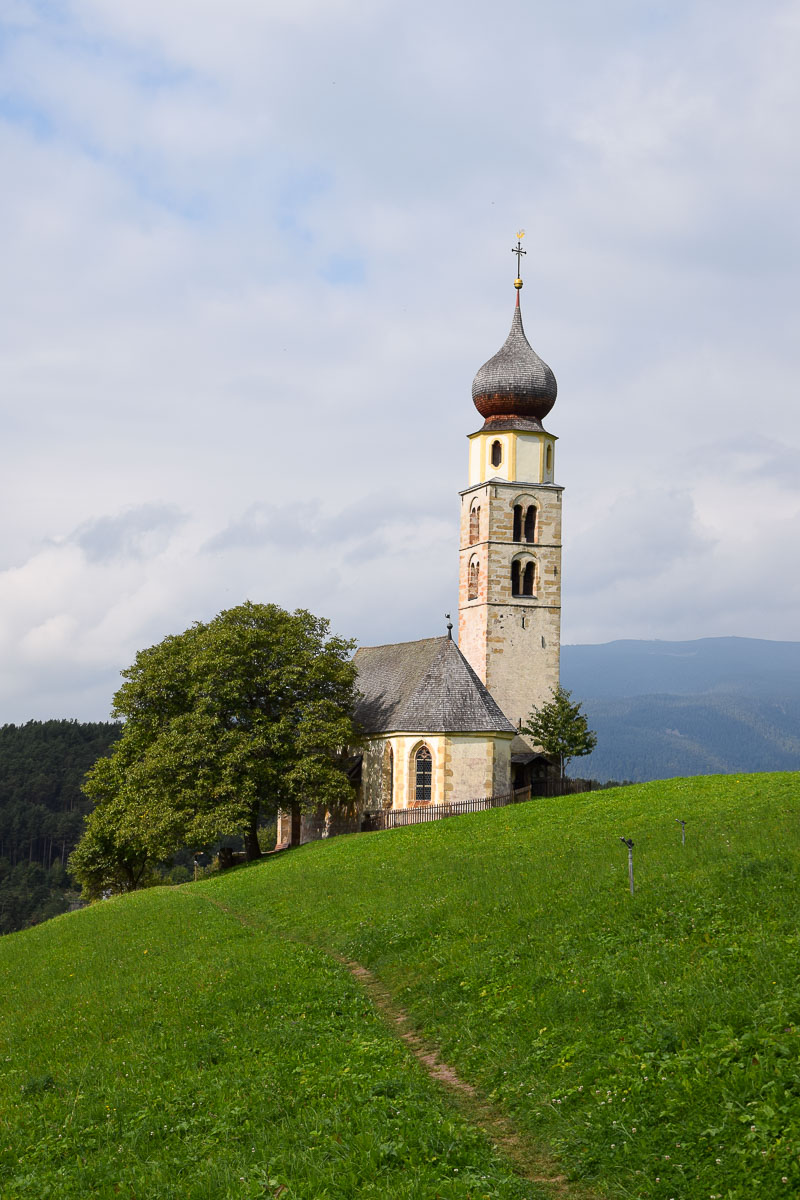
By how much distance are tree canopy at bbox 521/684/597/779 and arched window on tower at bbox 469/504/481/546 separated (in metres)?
9.74

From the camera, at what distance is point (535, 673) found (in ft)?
183

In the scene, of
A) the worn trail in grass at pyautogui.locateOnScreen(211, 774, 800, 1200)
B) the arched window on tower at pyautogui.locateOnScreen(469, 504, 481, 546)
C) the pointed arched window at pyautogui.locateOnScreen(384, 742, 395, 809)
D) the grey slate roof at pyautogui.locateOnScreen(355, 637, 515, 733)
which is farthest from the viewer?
the arched window on tower at pyautogui.locateOnScreen(469, 504, 481, 546)

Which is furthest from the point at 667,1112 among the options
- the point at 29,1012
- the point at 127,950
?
the point at 127,950

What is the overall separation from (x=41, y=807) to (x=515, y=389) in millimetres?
123288

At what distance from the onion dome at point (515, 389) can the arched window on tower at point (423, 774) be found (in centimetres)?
1861

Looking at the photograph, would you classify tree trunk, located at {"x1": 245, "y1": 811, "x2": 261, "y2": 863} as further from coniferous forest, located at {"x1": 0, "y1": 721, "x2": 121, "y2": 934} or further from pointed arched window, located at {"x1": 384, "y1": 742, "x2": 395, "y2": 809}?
coniferous forest, located at {"x1": 0, "y1": 721, "x2": 121, "y2": 934}

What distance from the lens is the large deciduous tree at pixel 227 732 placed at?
155 feet

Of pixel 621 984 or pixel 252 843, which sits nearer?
pixel 621 984

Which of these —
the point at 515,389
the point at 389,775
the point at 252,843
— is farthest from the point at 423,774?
the point at 515,389

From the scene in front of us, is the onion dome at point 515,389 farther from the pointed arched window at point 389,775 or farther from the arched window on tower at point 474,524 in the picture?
the pointed arched window at point 389,775

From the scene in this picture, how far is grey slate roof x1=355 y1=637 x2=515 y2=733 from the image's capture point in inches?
1982

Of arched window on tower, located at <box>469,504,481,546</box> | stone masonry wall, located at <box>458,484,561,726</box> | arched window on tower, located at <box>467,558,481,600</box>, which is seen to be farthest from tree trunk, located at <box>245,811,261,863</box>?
arched window on tower, located at <box>469,504,481,546</box>

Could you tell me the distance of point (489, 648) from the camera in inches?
2179

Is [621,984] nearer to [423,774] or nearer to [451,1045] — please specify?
[451,1045]
